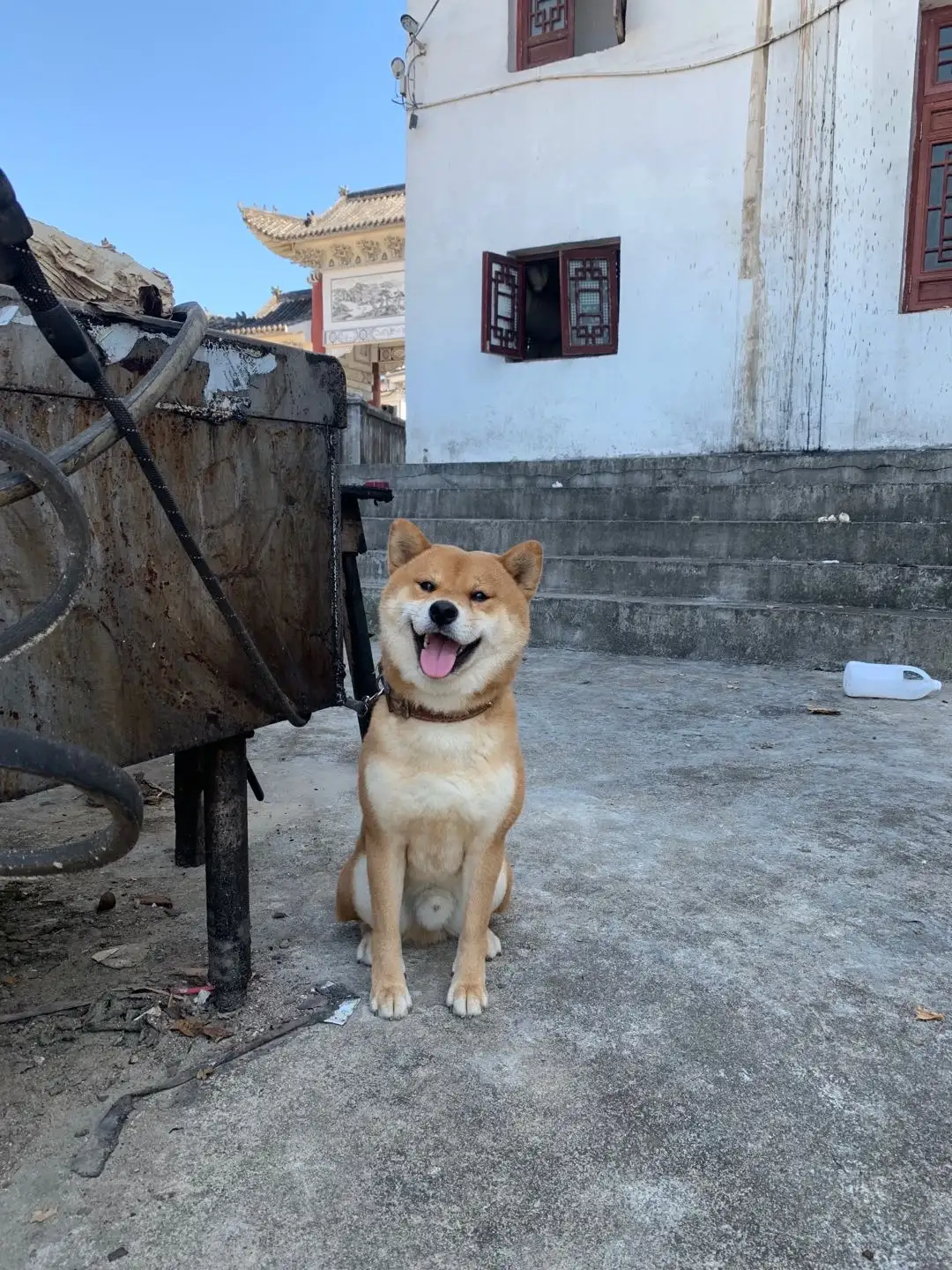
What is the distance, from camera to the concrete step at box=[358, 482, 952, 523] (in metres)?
6.32

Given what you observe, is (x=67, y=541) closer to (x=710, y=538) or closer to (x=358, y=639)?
(x=358, y=639)

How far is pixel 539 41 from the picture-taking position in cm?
927

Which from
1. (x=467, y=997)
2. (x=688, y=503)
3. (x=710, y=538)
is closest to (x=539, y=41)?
(x=688, y=503)

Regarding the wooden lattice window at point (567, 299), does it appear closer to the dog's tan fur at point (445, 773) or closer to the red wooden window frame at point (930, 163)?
the red wooden window frame at point (930, 163)

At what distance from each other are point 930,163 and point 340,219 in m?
13.0

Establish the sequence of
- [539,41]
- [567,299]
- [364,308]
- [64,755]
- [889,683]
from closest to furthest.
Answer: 1. [64,755]
2. [889,683]
3. [539,41]
4. [567,299]
5. [364,308]

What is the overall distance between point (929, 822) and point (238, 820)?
242 cm

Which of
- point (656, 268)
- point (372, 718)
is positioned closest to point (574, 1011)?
point (372, 718)

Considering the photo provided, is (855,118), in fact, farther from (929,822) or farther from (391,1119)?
(391,1119)

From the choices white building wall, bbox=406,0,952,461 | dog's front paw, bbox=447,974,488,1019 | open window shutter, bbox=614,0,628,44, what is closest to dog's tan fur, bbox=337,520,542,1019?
dog's front paw, bbox=447,974,488,1019

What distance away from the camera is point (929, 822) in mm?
2979

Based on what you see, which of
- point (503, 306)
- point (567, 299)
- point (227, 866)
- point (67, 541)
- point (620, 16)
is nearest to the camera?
point (67, 541)

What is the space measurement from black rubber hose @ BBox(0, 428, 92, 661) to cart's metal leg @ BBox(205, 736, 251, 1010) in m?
0.86

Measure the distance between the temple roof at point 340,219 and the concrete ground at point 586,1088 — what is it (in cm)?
1661
